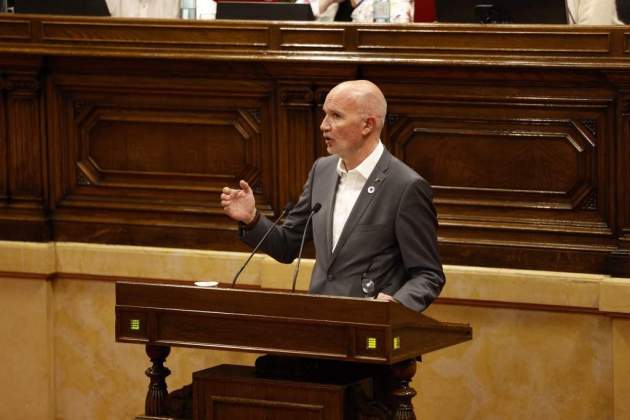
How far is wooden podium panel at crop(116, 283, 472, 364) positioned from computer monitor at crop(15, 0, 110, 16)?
2.26 m

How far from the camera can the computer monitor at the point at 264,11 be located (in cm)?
600

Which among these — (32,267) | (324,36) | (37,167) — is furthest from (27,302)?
(324,36)

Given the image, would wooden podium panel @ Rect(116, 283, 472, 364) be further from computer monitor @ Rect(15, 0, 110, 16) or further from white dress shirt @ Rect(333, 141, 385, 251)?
computer monitor @ Rect(15, 0, 110, 16)

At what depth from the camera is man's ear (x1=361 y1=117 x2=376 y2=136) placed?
4531 mm

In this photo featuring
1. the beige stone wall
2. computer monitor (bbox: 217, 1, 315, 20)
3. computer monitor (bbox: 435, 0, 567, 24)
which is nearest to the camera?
the beige stone wall

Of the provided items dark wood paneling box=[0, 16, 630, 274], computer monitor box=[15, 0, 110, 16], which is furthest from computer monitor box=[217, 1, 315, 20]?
computer monitor box=[15, 0, 110, 16]

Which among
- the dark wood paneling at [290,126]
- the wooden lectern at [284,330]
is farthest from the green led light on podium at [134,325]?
the dark wood paneling at [290,126]

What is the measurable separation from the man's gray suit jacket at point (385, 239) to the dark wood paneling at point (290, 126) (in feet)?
4.08

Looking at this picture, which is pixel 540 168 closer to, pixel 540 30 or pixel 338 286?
pixel 540 30

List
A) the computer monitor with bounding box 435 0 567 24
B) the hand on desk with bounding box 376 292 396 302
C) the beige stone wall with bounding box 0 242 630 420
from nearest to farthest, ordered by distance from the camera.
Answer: the hand on desk with bounding box 376 292 396 302 → the beige stone wall with bounding box 0 242 630 420 → the computer monitor with bounding box 435 0 567 24

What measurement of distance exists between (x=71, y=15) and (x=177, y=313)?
2416mm

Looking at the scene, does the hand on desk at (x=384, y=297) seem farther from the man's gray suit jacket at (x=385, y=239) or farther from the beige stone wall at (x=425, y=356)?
the beige stone wall at (x=425, y=356)

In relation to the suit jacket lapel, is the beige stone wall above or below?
below

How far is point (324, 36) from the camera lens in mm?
5875
